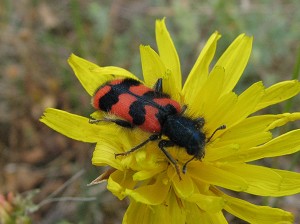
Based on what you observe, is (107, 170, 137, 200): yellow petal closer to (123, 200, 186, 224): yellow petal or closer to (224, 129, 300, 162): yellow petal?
(123, 200, 186, 224): yellow petal

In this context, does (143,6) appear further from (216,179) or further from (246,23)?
(216,179)

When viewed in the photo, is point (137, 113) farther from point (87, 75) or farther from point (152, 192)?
point (87, 75)

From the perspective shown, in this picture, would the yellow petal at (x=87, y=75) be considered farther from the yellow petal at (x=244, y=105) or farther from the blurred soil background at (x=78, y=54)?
the blurred soil background at (x=78, y=54)

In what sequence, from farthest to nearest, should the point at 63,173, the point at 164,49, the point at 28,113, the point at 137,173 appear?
the point at 28,113, the point at 63,173, the point at 164,49, the point at 137,173

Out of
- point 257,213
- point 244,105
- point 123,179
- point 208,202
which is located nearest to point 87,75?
point 123,179

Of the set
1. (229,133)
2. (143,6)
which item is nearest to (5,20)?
(143,6)
